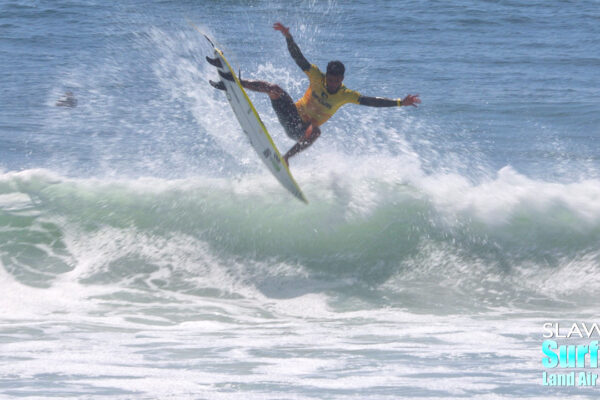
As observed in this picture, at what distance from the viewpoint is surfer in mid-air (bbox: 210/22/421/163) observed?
811 centimetres

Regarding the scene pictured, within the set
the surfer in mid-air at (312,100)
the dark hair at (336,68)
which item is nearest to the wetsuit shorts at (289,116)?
the surfer in mid-air at (312,100)

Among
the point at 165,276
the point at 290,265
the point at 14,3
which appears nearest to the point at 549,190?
the point at 290,265

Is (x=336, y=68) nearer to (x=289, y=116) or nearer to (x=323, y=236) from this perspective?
(x=289, y=116)

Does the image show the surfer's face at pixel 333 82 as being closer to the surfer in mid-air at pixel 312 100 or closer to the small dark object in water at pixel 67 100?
the surfer in mid-air at pixel 312 100

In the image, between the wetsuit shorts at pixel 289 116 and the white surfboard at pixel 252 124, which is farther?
the wetsuit shorts at pixel 289 116

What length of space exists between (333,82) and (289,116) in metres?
0.73

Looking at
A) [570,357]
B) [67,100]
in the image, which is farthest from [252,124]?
[67,100]

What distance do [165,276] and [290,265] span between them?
4.95 ft

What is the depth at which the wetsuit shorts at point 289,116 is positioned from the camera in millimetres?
8430

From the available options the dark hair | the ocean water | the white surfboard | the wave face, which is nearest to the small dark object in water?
the ocean water

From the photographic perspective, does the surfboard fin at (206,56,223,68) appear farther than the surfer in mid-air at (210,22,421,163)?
No

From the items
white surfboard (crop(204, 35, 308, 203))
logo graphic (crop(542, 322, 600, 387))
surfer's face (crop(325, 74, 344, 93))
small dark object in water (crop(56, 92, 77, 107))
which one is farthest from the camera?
small dark object in water (crop(56, 92, 77, 107))

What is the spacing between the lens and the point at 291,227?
9.49 metres

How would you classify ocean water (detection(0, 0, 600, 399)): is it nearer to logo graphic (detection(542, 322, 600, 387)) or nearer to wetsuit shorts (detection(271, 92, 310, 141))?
logo graphic (detection(542, 322, 600, 387))
